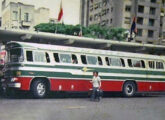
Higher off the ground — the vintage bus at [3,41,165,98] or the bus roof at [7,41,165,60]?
the bus roof at [7,41,165,60]

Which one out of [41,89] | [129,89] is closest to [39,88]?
[41,89]

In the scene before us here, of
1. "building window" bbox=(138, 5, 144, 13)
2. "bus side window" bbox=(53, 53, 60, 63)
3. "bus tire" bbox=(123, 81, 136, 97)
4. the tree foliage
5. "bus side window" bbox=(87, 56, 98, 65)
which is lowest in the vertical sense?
"bus tire" bbox=(123, 81, 136, 97)

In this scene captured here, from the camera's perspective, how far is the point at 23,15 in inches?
3191

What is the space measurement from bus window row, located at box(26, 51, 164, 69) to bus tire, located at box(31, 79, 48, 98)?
1092 mm

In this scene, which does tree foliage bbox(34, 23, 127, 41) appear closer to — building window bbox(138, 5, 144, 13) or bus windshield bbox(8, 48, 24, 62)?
building window bbox(138, 5, 144, 13)

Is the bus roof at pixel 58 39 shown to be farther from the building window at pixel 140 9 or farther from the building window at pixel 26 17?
the building window at pixel 26 17

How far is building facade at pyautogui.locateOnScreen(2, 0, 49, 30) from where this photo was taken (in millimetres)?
80438

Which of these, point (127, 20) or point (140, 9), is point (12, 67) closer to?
point (127, 20)

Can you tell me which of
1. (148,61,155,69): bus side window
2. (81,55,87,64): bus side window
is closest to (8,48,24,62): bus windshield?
(81,55,87,64): bus side window

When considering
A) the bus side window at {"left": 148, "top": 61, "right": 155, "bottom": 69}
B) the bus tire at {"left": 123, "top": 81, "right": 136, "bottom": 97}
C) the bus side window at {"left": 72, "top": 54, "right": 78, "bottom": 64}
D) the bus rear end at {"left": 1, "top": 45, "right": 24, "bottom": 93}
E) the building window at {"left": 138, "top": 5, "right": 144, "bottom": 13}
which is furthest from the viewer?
the building window at {"left": 138, "top": 5, "right": 144, "bottom": 13}

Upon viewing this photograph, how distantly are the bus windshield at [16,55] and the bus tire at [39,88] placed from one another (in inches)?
54.6

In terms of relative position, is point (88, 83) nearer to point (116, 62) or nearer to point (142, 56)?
point (116, 62)

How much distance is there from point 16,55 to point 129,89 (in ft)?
25.8

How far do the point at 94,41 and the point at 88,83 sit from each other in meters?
16.0
